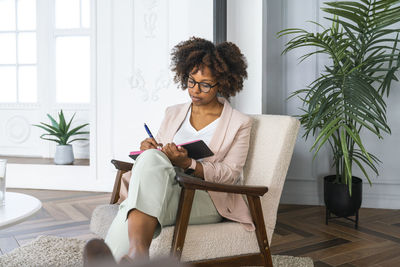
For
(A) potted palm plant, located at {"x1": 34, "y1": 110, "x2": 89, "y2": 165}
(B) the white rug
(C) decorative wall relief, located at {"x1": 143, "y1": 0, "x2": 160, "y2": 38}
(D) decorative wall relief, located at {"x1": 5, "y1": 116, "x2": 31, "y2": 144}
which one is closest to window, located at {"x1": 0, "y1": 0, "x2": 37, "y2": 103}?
(D) decorative wall relief, located at {"x1": 5, "y1": 116, "x2": 31, "y2": 144}

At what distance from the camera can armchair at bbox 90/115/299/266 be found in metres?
1.74

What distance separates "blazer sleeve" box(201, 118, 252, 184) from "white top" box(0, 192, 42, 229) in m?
0.77

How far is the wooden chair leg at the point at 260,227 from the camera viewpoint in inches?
74.6

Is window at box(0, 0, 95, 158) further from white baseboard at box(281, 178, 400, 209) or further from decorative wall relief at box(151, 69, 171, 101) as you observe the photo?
white baseboard at box(281, 178, 400, 209)

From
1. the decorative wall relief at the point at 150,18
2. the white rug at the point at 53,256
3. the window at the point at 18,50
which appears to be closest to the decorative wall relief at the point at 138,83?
the decorative wall relief at the point at 150,18

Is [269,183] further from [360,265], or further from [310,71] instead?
[310,71]

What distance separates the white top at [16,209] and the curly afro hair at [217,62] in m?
1.00

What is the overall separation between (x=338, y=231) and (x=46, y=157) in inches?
130

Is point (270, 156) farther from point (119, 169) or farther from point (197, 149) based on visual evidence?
point (119, 169)

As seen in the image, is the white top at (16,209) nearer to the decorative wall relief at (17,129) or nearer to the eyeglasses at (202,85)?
the eyeglasses at (202,85)

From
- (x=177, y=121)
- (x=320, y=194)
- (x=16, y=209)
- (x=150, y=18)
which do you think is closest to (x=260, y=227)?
(x=177, y=121)

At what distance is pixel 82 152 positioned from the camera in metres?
4.84

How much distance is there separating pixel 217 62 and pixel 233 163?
0.53m

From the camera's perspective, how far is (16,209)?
183 cm
